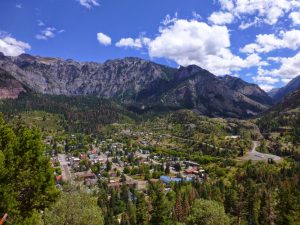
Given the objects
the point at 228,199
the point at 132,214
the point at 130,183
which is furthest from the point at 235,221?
the point at 130,183

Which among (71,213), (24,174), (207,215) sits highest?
(24,174)

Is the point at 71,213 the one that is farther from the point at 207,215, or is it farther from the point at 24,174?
the point at 207,215

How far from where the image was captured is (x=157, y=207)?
75.3 m

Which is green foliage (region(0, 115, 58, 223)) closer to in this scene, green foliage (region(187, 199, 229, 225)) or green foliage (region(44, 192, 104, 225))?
green foliage (region(44, 192, 104, 225))

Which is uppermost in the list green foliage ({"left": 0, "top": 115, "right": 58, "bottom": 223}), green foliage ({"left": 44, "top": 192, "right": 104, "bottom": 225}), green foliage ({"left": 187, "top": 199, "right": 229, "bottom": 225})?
green foliage ({"left": 0, "top": 115, "right": 58, "bottom": 223})

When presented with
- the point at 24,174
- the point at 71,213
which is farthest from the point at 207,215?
the point at 24,174

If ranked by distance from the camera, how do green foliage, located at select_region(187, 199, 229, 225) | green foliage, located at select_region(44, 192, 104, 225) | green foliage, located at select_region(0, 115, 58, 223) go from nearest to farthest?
green foliage, located at select_region(0, 115, 58, 223) < green foliage, located at select_region(44, 192, 104, 225) < green foliage, located at select_region(187, 199, 229, 225)

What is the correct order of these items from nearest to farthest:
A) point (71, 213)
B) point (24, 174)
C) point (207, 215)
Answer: point (24, 174) → point (71, 213) → point (207, 215)

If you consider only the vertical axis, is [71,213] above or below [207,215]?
above

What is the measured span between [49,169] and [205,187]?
123 m

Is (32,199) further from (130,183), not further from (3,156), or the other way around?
(130,183)

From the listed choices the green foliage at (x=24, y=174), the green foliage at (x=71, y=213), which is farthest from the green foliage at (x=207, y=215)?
the green foliage at (x=24, y=174)

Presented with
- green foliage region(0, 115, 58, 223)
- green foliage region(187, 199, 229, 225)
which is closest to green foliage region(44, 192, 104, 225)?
green foliage region(0, 115, 58, 223)

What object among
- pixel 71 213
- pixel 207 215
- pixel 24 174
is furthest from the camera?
pixel 207 215
